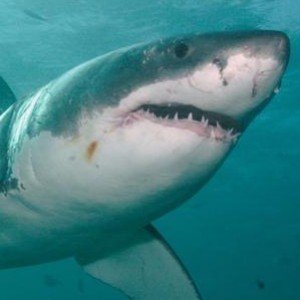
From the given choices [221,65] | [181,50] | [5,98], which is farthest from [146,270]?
[5,98]

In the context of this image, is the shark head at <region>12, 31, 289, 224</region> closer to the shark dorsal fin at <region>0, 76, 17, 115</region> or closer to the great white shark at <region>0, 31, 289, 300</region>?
the great white shark at <region>0, 31, 289, 300</region>

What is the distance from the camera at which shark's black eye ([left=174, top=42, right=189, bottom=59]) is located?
2.84 metres

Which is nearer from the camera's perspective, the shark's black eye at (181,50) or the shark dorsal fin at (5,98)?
the shark's black eye at (181,50)

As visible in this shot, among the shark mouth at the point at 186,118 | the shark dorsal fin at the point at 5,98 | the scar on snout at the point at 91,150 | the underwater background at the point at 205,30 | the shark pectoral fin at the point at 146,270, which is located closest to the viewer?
the shark mouth at the point at 186,118

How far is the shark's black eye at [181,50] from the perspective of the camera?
2.84 m

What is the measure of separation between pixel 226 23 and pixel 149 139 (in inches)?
528

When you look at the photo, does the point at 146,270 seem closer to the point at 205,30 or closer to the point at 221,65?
the point at 221,65

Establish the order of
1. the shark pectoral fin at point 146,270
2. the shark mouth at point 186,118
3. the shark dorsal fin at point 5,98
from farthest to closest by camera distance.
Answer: the shark dorsal fin at point 5,98 < the shark pectoral fin at point 146,270 < the shark mouth at point 186,118

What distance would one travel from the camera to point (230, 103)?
106 inches

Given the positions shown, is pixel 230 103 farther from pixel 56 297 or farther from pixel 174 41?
pixel 56 297

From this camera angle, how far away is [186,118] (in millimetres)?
2801

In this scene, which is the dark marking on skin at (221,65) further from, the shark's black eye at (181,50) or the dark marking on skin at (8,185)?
the dark marking on skin at (8,185)

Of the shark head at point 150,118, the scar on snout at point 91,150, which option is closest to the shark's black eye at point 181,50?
the shark head at point 150,118

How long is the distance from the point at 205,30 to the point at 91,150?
44.6 feet
